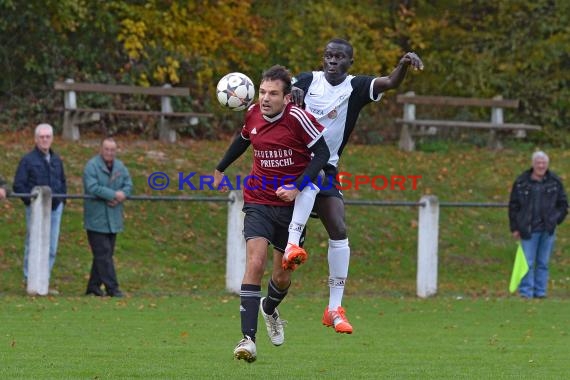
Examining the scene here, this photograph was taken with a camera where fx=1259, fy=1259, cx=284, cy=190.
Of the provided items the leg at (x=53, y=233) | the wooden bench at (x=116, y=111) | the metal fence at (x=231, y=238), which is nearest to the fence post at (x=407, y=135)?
the wooden bench at (x=116, y=111)

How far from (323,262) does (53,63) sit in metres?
8.83

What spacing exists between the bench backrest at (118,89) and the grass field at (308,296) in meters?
0.99

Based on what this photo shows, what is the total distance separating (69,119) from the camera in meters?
23.9

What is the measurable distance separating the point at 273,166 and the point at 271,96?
0.56 metres

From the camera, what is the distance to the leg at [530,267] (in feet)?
59.1

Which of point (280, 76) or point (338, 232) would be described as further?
point (338, 232)

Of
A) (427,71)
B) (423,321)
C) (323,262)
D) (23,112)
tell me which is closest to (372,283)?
(323,262)

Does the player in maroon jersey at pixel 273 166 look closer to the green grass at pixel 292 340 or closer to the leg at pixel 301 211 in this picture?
the leg at pixel 301 211

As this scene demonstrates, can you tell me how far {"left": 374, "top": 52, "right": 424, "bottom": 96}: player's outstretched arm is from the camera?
964cm

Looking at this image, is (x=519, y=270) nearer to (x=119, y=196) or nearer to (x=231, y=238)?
(x=231, y=238)

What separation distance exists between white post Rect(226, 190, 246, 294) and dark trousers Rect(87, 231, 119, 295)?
1.63 meters

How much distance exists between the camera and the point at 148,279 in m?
18.5

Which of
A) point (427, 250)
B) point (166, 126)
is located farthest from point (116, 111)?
point (427, 250)

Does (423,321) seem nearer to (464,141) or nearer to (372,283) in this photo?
(372,283)
